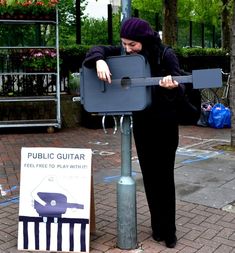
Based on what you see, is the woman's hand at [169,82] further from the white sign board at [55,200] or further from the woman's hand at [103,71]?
the white sign board at [55,200]

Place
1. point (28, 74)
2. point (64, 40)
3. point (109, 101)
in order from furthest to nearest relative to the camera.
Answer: point (64, 40)
point (28, 74)
point (109, 101)

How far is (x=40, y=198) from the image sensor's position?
376 cm

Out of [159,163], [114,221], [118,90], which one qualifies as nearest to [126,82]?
[118,90]

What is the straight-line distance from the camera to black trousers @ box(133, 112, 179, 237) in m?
3.70

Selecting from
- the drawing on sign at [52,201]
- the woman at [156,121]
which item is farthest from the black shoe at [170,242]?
the drawing on sign at [52,201]

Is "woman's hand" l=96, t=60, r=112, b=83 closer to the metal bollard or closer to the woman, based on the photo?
the woman

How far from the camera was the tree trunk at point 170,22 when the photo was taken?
13.1 m

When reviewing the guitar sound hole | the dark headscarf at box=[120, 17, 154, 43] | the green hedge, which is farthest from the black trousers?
the green hedge

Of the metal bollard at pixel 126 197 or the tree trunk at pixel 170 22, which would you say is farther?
the tree trunk at pixel 170 22

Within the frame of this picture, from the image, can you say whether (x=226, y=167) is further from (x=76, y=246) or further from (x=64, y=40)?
(x=64, y=40)

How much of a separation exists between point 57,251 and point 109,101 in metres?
1.31

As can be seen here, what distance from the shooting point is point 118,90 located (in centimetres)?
346

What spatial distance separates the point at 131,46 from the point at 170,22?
10.0 meters

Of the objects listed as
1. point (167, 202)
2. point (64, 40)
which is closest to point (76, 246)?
point (167, 202)
